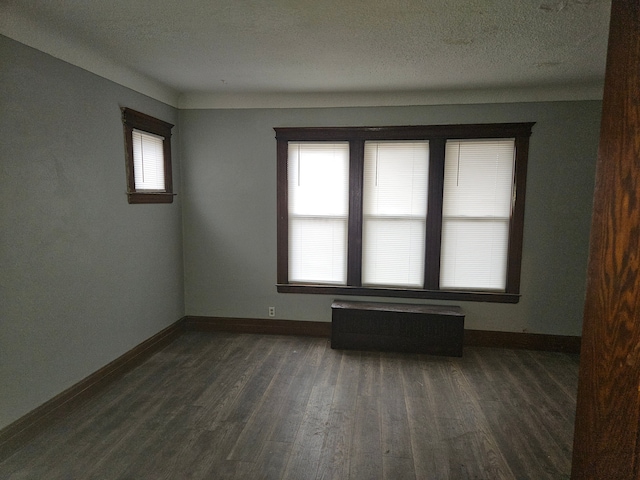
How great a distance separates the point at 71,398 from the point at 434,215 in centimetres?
376

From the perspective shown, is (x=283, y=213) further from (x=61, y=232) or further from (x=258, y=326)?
(x=61, y=232)

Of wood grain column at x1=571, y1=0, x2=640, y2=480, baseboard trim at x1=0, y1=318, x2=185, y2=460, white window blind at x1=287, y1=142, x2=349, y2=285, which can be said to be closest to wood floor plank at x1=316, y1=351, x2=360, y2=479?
white window blind at x1=287, y1=142, x2=349, y2=285

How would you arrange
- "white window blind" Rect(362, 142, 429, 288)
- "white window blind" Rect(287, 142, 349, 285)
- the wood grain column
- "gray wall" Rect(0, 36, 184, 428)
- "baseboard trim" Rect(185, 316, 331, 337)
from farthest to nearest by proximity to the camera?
"baseboard trim" Rect(185, 316, 331, 337) < "white window blind" Rect(287, 142, 349, 285) < "white window blind" Rect(362, 142, 429, 288) < "gray wall" Rect(0, 36, 184, 428) < the wood grain column

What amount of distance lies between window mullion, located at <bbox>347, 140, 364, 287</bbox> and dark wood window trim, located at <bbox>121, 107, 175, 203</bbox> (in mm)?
2057

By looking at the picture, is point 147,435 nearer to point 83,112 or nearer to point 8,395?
point 8,395

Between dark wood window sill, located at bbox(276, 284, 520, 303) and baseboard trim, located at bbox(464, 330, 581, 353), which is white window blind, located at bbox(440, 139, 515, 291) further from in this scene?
baseboard trim, located at bbox(464, 330, 581, 353)

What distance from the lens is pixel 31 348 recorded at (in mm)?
2473

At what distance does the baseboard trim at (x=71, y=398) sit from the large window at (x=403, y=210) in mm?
1591

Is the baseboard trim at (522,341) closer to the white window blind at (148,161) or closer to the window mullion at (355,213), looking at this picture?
the window mullion at (355,213)

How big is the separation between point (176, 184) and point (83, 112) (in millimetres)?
1499

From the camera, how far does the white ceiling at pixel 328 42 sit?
87.3 inches

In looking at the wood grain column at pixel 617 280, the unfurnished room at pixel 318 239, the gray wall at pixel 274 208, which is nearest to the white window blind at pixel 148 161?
the unfurnished room at pixel 318 239

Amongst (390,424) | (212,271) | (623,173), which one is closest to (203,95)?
(212,271)

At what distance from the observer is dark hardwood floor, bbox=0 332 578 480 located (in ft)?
7.36
